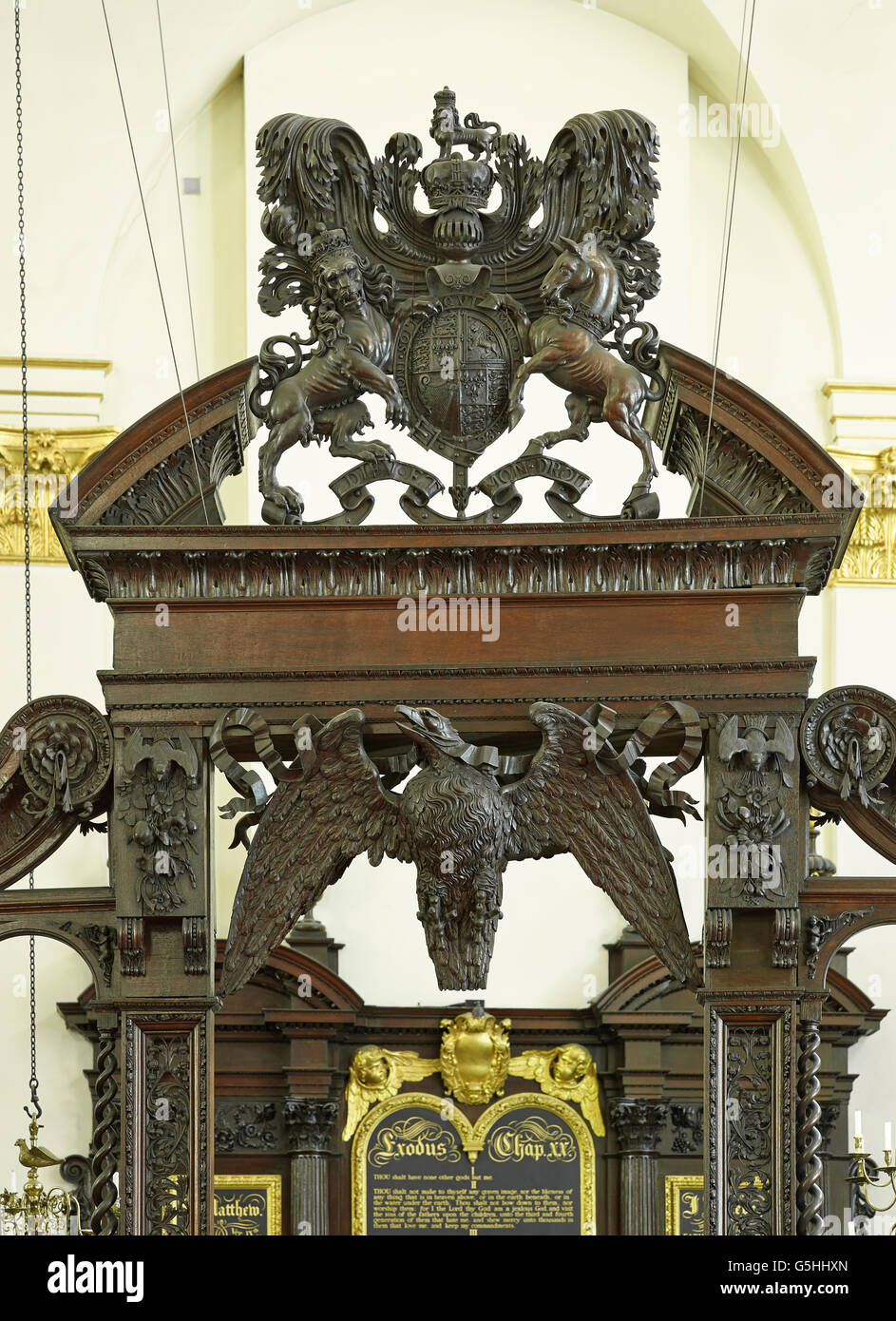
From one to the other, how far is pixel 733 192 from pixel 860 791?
8.10 m

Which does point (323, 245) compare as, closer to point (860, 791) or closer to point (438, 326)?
point (438, 326)

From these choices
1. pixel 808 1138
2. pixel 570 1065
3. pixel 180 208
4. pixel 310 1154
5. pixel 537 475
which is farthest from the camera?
pixel 180 208

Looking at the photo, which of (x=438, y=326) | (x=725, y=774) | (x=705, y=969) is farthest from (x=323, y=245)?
(x=705, y=969)

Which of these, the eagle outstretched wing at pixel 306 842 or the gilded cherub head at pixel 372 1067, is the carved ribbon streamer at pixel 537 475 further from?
the gilded cherub head at pixel 372 1067

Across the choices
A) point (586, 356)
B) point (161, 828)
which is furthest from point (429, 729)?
point (586, 356)

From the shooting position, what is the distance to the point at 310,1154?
483 inches

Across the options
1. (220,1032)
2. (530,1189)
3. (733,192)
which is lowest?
(530,1189)

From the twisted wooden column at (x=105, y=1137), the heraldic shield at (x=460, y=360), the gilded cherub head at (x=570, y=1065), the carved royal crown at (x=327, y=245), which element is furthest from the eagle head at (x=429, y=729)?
the gilded cherub head at (x=570, y=1065)

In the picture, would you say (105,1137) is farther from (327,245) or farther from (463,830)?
(327,245)

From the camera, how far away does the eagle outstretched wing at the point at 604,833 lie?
285 inches

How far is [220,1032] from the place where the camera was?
12508 mm

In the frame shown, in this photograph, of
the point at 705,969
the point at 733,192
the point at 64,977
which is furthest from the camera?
the point at 733,192

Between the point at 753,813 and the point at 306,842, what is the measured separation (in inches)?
65.8

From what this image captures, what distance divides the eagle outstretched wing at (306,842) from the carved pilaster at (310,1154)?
202 inches
